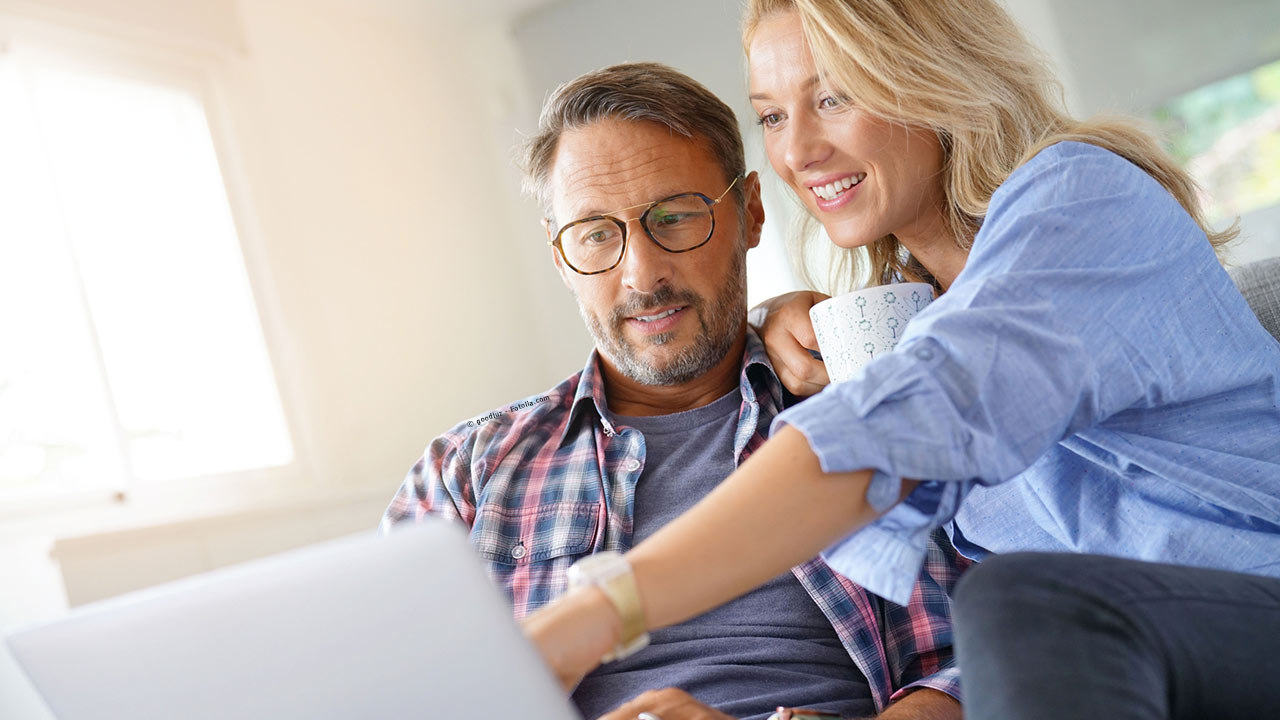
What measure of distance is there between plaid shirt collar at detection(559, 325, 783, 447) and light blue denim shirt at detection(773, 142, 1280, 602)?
1.64ft

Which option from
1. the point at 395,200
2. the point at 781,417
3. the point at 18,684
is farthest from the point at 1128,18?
Answer: the point at 18,684

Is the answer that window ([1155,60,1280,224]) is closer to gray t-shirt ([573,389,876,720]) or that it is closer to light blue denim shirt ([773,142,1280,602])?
gray t-shirt ([573,389,876,720])

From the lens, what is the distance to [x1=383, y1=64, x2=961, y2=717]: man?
1251mm

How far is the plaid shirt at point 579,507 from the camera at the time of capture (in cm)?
127

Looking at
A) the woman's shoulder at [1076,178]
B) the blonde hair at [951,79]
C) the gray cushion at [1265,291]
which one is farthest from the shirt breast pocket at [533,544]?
the gray cushion at [1265,291]

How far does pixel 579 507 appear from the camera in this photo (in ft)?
4.49

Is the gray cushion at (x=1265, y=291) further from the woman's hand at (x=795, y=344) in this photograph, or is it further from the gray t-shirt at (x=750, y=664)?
the gray t-shirt at (x=750, y=664)

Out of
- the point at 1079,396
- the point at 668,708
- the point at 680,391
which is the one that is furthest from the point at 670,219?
the point at 1079,396

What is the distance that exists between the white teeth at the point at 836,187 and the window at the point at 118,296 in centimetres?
200

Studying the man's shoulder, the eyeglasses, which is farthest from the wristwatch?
the eyeglasses

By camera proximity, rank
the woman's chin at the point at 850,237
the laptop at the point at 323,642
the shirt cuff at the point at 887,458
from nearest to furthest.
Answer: the laptop at the point at 323,642 < the shirt cuff at the point at 887,458 < the woman's chin at the point at 850,237

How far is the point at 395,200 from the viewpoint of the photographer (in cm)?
394

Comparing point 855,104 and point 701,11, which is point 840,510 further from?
point 701,11

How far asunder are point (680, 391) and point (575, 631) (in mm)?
1003
